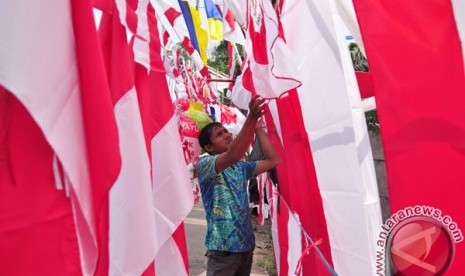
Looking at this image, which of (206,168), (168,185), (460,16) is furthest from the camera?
(206,168)

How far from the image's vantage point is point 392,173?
1.33 m

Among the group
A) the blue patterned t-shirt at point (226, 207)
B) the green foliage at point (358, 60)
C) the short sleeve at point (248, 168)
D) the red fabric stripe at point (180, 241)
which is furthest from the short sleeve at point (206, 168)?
the green foliage at point (358, 60)

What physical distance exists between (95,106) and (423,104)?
3.01ft

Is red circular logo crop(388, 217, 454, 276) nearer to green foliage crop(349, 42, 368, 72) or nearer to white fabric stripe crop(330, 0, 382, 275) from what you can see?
white fabric stripe crop(330, 0, 382, 275)

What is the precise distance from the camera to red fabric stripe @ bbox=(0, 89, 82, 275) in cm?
125


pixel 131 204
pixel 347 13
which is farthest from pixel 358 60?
pixel 131 204

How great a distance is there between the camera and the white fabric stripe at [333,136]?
5.26ft

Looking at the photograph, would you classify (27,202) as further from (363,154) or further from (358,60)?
(358,60)

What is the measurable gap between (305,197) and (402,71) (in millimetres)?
868

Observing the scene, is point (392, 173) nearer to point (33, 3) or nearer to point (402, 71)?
point (402, 71)

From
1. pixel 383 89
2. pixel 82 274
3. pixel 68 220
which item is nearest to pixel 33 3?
pixel 68 220

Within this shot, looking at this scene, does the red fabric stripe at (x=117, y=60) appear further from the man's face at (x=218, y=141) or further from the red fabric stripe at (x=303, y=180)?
the man's face at (x=218, y=141)

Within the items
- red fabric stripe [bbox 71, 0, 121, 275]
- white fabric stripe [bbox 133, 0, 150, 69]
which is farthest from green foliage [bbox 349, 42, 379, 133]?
red fabric stripe [bbox 71, 0, 121, 275]

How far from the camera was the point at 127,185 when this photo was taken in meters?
1.55
